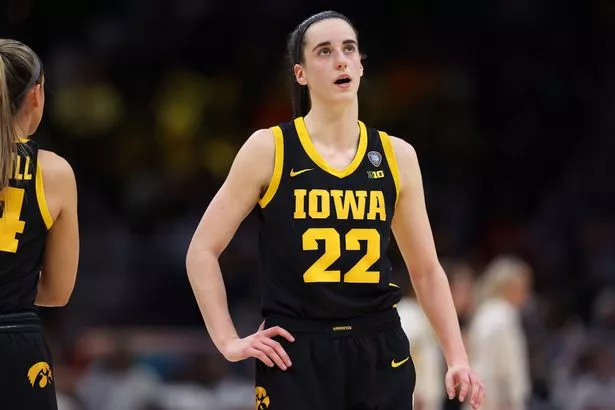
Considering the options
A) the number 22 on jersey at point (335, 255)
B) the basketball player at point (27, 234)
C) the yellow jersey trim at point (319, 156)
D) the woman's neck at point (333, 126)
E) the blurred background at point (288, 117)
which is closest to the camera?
the basketball player at point (27, 234)

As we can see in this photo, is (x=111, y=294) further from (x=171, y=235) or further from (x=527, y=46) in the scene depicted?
(x=527, y=46)

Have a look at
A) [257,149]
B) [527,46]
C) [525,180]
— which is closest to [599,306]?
[525,180]

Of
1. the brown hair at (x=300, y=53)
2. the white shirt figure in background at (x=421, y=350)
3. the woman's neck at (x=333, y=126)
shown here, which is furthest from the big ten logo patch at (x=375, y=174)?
the white shirt figure in background at (x=421, y=350)

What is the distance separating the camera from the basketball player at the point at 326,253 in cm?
461

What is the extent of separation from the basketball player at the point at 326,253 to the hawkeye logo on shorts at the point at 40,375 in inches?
23.0

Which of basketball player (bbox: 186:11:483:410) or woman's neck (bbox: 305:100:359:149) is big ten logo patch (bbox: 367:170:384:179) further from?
woman's neck (bbox: 305:100:359:149)

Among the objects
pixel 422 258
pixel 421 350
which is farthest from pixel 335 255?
pixel 421 350

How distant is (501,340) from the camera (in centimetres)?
965

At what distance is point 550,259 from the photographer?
1399 centimetres

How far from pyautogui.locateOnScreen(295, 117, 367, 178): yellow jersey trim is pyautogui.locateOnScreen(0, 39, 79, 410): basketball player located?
2.78ft

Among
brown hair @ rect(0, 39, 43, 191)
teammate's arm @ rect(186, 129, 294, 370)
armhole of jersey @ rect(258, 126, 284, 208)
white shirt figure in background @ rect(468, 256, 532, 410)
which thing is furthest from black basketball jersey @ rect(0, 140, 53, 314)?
white shirt figure in background @ rect(468, 256, 532, 410)

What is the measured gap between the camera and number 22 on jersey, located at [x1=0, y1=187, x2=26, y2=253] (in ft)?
14.9

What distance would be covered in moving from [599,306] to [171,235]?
4.33 m

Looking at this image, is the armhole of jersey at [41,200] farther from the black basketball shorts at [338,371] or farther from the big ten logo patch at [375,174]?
the big ten logo patch at [375,174]
